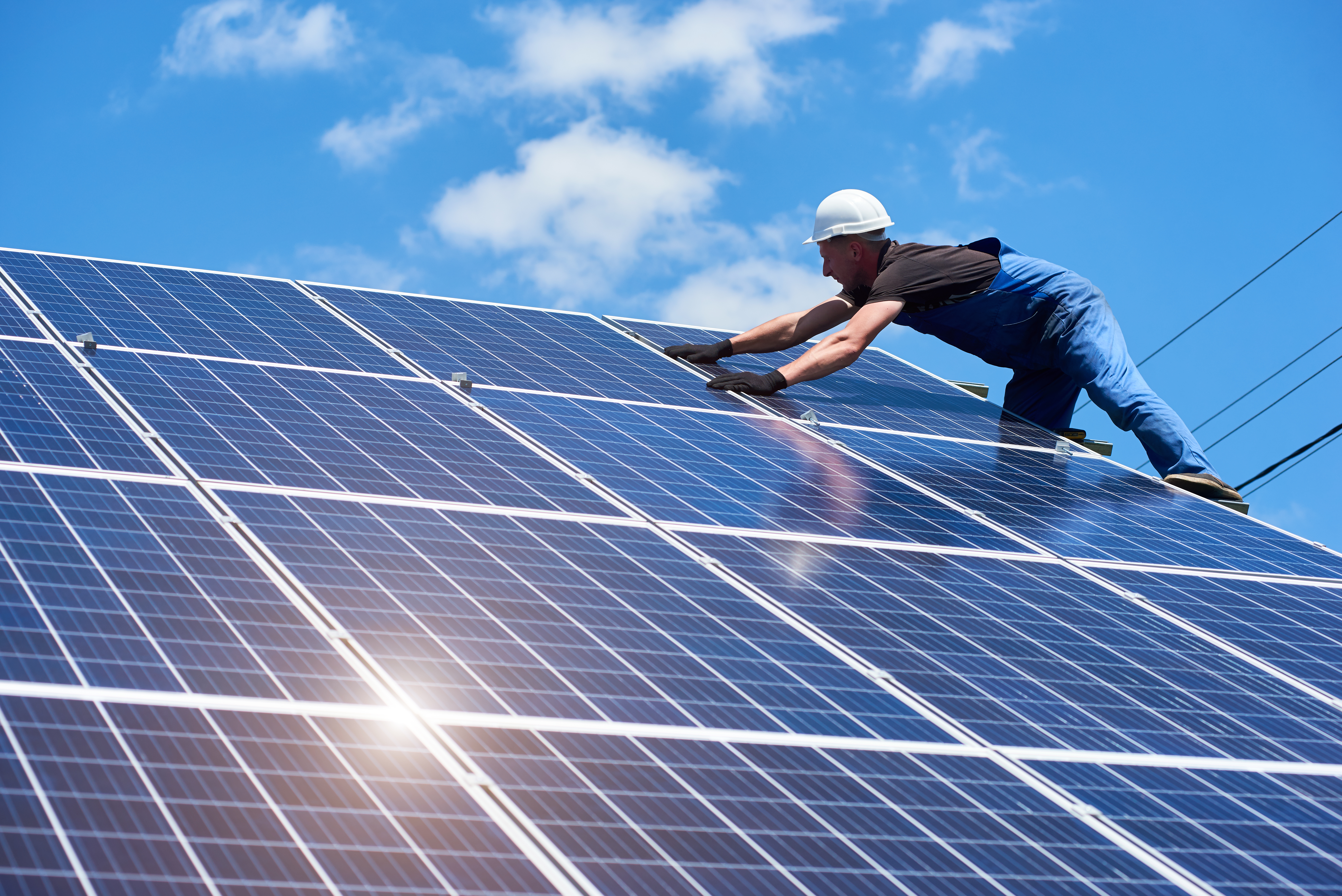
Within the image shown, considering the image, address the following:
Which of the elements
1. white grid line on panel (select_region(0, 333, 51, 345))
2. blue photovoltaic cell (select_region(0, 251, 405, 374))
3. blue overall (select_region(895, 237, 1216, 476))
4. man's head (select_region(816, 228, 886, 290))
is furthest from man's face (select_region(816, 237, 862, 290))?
white grid line on panel (select_region(0, 333, 51, 345))

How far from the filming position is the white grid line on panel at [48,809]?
13.1ft

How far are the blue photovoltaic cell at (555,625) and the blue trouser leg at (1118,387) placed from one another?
6.55 metres

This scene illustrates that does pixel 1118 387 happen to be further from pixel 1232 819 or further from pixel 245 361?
pixel 245 361

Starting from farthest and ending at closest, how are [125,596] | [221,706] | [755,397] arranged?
[755,397] < [125,596] < [221,706]

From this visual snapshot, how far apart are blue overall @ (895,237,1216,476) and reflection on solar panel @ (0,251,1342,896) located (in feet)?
4.89

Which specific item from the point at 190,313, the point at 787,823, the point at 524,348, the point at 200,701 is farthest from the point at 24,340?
the point at 787,823

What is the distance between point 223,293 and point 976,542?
23.7ft

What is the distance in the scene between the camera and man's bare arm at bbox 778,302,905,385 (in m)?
11.9

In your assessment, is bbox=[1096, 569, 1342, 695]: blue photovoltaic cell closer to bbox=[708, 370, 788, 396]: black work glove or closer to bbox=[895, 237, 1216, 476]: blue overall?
bbox=[895, 237, 1216, 476]: blue overall

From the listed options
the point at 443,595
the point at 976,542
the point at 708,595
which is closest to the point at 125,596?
the point at 443,595

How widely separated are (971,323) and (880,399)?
1.16m

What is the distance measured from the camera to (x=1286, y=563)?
34.3 ft

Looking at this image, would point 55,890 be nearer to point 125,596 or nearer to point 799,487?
point 125,596

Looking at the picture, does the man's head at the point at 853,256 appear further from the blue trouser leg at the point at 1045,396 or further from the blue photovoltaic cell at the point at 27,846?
the blue photovoltaic cell at the point at 27,846
